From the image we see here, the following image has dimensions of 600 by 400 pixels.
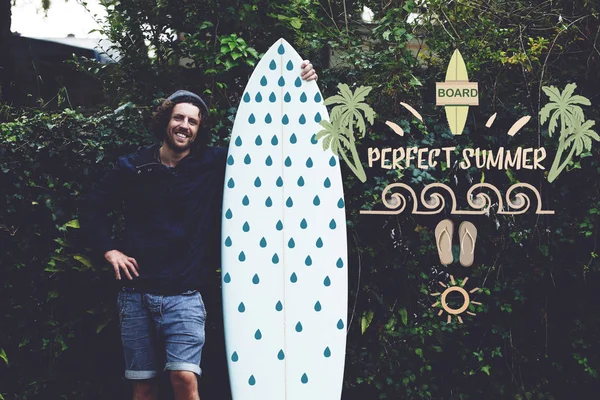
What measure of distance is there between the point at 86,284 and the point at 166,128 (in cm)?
94

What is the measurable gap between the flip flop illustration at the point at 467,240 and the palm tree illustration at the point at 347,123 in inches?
21.2

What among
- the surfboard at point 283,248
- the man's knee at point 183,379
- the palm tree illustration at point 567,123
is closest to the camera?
the man's knee at point 183,379

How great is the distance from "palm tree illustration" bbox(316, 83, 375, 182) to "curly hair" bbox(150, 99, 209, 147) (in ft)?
1.78

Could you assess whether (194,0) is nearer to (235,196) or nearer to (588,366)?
(235,196)

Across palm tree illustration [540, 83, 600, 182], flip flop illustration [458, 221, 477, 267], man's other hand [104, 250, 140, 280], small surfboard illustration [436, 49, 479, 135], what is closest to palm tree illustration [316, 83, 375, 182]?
small surfboard illustration [436, 49, 479, 135]

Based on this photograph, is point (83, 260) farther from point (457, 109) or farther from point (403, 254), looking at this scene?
point (457, 109)

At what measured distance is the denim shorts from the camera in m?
2.52

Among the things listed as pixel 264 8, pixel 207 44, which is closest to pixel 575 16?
pixel 264 8

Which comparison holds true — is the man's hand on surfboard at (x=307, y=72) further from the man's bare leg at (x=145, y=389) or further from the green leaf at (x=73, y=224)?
the man's bare leg at (x=145, y=389)

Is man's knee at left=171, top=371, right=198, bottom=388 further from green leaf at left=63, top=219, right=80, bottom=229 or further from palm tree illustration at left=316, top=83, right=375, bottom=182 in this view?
palm tree illustration at left=316, top=83, right=375, bottom=182

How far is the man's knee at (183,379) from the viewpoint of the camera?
8.20 ft

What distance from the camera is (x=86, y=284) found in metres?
3.06

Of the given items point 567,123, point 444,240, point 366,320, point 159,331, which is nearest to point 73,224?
point 159,331

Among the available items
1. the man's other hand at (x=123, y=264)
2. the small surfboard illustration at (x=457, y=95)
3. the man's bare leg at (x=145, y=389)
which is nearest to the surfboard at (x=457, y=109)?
the small surfboard illustration at (x=457, y=95)
